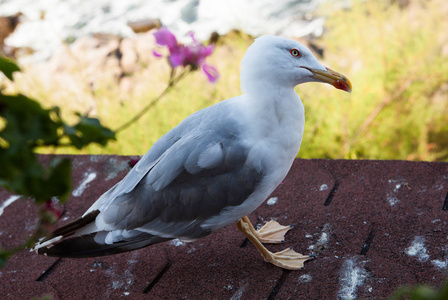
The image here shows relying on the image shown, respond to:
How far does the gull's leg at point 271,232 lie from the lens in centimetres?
202

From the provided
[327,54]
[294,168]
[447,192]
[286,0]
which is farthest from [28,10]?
[447,192]

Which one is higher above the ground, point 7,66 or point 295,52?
point 7,66

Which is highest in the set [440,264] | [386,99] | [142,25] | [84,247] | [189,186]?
[189,186]

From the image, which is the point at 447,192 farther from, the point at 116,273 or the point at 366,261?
the point at 116,273

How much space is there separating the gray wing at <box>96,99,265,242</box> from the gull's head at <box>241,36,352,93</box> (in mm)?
168

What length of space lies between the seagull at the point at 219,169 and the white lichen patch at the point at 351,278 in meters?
0.37

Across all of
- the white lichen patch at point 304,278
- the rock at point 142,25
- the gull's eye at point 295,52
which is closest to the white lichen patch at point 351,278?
the white lichen patch at point 304,278

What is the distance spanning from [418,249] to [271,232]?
1.80ft

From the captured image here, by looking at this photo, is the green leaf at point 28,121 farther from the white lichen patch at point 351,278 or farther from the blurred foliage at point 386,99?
the blurred foliage at point 386,99

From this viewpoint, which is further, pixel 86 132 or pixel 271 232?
pixel 271 232

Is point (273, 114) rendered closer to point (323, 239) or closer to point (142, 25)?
point (323, 239)

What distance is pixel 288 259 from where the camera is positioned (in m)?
1.85

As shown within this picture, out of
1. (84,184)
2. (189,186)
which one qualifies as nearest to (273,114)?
(189,186)

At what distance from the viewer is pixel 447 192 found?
82.0 inches
